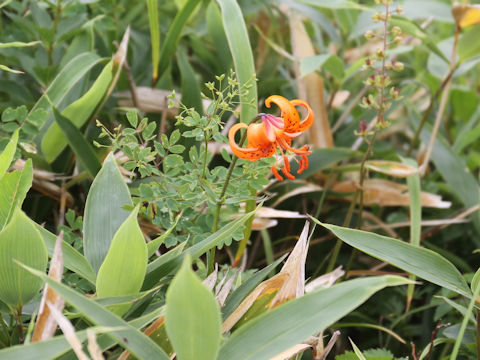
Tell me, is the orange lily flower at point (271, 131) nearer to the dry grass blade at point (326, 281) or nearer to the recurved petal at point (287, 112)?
the recurved petal at point (287, 112)

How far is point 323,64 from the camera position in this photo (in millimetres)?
1368

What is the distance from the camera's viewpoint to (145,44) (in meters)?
1.55

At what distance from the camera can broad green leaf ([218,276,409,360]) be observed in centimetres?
58

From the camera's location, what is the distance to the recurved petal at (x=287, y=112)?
76 centimetres

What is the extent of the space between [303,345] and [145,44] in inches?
41.9

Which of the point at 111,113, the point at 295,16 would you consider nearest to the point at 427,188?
the point at 295,16

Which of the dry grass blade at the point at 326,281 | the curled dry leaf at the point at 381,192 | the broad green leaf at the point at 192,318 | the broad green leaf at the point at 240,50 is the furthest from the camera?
the curled dry leaf at the point at 381,192

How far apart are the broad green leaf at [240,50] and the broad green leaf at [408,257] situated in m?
0.32

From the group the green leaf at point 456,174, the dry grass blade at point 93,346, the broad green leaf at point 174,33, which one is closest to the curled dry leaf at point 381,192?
the green leaf at point 456,174

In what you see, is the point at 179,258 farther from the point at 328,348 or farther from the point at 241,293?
the point at 328,348

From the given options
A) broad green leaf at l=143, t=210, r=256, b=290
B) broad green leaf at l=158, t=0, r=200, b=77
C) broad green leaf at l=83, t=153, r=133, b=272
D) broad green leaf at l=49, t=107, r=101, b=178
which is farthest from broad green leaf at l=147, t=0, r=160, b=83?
broad green leaf at l=143, t=210, r=256, b=290

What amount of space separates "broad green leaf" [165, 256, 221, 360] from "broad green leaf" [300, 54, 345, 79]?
0.75 meters

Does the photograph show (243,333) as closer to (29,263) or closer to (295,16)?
(29,263)

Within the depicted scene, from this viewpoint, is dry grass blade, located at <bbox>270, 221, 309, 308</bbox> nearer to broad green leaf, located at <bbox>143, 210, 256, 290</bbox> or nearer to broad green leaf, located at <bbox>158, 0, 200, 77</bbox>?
broad green leaf, located at <bbox>143, 210, 256, 290</bbox>
